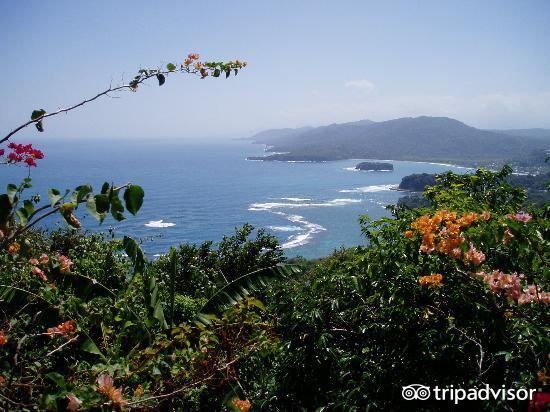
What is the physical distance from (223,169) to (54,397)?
142 metres

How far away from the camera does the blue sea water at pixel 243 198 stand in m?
60.7

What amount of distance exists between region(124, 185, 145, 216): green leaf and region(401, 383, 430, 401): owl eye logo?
7.04 ft

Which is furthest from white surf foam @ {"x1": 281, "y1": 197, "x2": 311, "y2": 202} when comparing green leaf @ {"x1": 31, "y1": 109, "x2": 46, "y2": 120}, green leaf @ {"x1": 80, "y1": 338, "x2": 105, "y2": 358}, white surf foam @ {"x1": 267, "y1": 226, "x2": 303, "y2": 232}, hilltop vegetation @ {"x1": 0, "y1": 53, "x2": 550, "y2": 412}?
green leaf @ {"x1": 31, "y1": 109, "x2": 46, "y2": 120}

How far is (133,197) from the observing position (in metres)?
1.73

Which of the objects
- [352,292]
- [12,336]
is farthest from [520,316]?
[12,336]

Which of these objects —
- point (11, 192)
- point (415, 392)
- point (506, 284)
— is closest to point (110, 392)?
point (11, 192)

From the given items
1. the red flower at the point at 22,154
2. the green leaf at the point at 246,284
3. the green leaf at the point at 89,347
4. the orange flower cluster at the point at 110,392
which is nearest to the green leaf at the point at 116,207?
the orange flower cluster at the point at 110,392

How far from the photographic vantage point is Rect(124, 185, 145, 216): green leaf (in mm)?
1711

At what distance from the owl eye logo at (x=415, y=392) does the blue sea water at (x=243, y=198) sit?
25969mm

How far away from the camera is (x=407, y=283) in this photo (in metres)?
3.10

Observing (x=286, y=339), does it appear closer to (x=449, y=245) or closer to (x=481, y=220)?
(x=449, y=245)

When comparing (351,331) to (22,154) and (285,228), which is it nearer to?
(22,154)

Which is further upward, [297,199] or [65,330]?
[65,330]

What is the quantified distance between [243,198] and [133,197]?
292 feet
